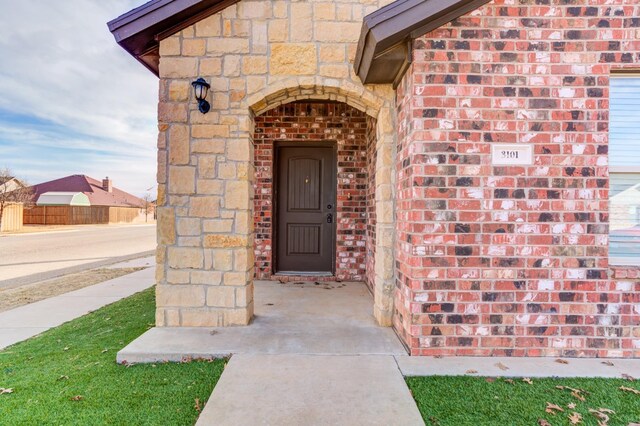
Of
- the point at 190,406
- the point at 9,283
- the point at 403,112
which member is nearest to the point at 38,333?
the point at 190,406

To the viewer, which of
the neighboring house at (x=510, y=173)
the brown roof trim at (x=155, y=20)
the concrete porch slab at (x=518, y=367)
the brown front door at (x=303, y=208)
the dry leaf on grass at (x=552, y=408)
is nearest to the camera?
the dry leaf on grass at (x=552, y=408)

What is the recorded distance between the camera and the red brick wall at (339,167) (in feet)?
18.5

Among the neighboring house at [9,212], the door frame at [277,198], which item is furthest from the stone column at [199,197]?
the neighboring house at [9,212]

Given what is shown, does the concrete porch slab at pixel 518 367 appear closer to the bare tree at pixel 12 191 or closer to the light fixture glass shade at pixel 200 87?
the light fixture glass shade at pixel 200 87

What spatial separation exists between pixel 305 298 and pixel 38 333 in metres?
2.99

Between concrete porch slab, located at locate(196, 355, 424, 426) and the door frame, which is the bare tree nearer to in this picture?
the door frame

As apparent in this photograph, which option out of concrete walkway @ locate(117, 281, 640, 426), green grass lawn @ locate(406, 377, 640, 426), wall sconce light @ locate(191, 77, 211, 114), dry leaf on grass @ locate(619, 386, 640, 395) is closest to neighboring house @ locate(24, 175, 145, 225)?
wall sconce light @ locate(191, 77, 211, 114)

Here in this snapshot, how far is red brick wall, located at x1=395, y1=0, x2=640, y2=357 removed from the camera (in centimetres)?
281

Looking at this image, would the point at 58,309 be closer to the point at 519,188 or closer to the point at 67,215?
the point at 519,188

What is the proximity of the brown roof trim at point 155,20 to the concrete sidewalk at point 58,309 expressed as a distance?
10.6 ft

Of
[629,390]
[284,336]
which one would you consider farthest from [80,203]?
[629,390]

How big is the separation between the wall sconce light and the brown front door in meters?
2.46

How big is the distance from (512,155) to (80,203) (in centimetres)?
4476

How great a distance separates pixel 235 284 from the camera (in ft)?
11.2
